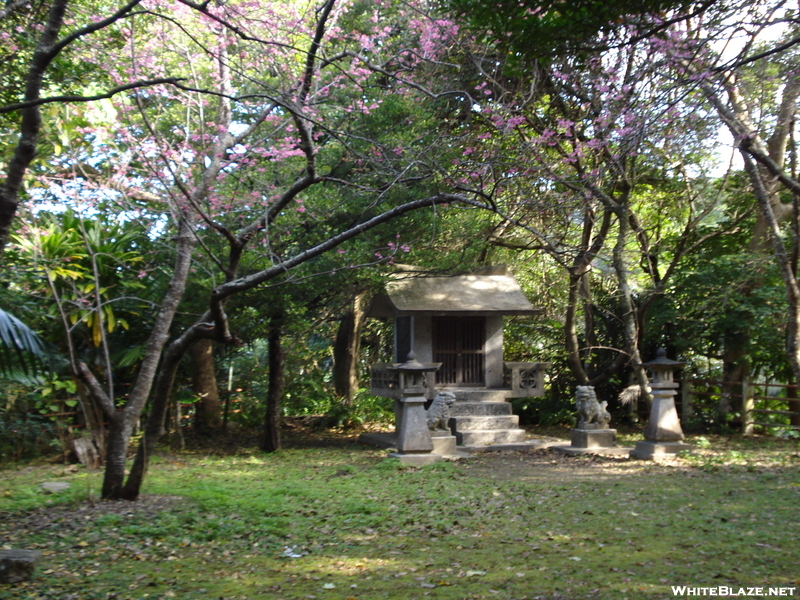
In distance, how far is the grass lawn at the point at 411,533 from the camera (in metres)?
4.45

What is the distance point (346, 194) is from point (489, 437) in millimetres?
4972

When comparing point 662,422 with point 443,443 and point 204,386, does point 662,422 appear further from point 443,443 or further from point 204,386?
point 204,386

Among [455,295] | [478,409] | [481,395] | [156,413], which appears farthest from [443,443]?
[156,413]

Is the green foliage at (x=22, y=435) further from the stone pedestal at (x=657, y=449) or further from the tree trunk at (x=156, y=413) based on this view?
the stone pedestal at (x=657, y=449)

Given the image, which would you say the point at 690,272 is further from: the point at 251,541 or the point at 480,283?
the point at 251,541

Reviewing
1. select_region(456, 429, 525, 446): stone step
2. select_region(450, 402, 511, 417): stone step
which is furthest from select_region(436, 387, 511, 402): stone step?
select_region(456, 429, 525, 446): stone step

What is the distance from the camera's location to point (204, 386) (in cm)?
1360

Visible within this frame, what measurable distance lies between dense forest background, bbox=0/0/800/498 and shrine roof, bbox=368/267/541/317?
459 millimetres

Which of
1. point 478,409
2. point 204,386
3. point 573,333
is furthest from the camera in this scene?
point 573,333

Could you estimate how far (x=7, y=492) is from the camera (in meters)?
7.77

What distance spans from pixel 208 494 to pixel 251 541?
1842mm

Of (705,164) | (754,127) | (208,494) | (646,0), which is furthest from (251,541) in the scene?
(705,164)

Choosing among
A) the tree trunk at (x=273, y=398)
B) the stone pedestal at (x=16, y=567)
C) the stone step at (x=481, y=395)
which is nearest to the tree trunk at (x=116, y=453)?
the stone pedestal at (x=16, y=567)

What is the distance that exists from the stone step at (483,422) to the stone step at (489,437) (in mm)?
156
